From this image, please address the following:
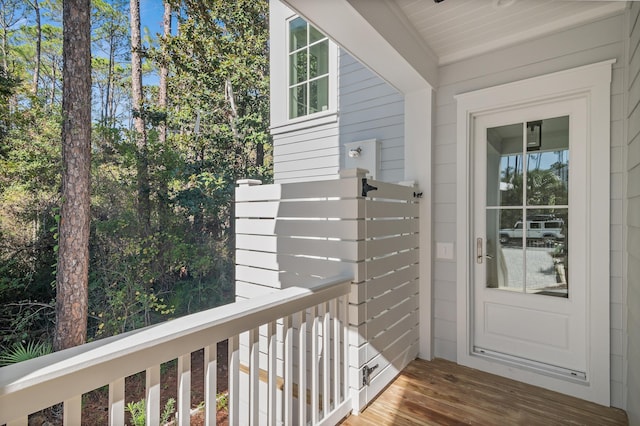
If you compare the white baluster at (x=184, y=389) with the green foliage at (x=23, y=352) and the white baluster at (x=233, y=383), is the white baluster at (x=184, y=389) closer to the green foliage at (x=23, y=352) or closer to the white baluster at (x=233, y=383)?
the white baluster at (x=233, y=383)

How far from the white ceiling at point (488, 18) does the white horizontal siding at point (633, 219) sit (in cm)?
38

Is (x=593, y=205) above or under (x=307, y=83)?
under

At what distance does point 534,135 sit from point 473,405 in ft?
6.45

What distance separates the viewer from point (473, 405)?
198cm

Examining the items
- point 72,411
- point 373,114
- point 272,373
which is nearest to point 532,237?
point 373,114

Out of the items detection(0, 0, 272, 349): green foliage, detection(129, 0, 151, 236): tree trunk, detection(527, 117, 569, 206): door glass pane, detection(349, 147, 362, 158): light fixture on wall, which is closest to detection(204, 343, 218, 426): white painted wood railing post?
detection(527, 117, 569, 206): door glass pane

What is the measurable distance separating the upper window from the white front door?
205 centimetres

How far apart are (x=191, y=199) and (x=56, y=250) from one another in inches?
98.4

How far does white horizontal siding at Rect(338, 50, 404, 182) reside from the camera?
309 centimetres

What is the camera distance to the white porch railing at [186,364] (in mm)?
721

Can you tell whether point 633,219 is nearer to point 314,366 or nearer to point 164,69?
point 314,366

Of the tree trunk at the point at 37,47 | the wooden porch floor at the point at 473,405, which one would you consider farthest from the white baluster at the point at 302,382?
the tree trunk at the point at 37,47

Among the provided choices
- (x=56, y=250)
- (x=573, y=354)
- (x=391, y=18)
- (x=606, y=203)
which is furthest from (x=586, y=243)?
(x=56, y=250)

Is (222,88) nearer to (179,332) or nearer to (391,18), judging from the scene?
(391,18)
